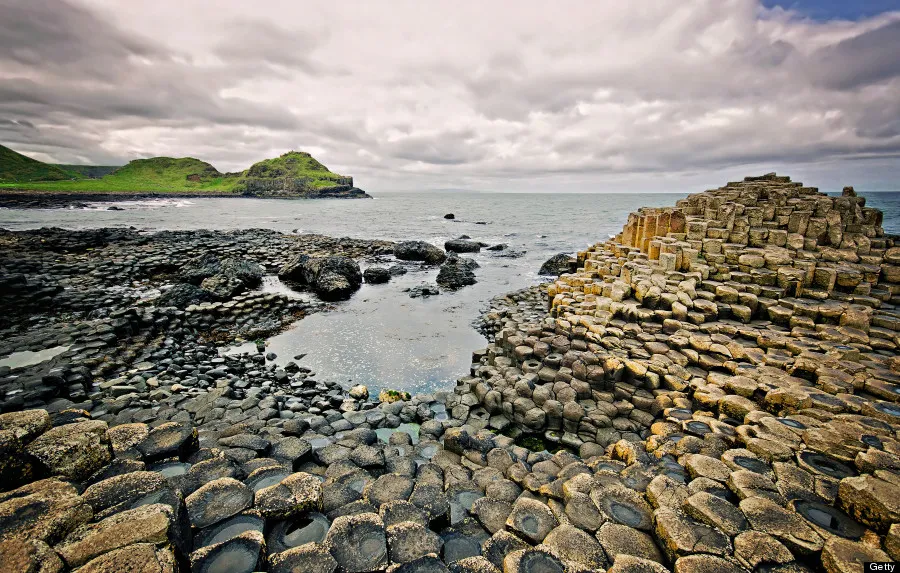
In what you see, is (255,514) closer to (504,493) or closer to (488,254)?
(504,493)

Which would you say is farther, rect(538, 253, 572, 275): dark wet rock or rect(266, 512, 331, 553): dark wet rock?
rect(538, 253, 572, 275): dark wet rock

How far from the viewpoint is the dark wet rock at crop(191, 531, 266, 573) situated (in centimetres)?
341

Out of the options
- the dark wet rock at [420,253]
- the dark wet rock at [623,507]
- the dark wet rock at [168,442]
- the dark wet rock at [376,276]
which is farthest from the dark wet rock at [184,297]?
the dark wet rock at [623,507]

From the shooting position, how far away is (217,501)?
4.22m

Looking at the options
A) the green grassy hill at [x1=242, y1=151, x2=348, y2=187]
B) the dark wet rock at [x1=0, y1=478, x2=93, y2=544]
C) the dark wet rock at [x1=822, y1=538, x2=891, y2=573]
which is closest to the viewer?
the dark wet rock at [x1=0, y1=478, x2=93, y2=544]

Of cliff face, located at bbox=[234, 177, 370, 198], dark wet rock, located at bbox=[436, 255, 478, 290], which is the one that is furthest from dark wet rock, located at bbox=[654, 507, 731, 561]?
cliff face, located at bbox=[234, 177, 370, 198]

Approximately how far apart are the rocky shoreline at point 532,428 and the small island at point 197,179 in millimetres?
134897

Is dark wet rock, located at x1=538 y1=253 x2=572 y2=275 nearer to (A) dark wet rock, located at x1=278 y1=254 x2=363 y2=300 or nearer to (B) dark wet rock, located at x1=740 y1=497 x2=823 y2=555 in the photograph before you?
(A) dark wet rock, located at x1=278 y1=254 x2=363 y2=300

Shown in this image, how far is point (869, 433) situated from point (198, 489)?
30.9 feet

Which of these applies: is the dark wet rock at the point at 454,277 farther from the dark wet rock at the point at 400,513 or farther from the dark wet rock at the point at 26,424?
the dark wet rock at the point at 26,424

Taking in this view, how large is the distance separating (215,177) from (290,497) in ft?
768

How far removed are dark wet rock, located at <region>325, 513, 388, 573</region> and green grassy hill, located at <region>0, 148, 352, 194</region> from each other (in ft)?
554

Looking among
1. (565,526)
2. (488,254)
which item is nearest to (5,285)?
(565,526)

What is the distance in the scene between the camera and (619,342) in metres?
9.35
